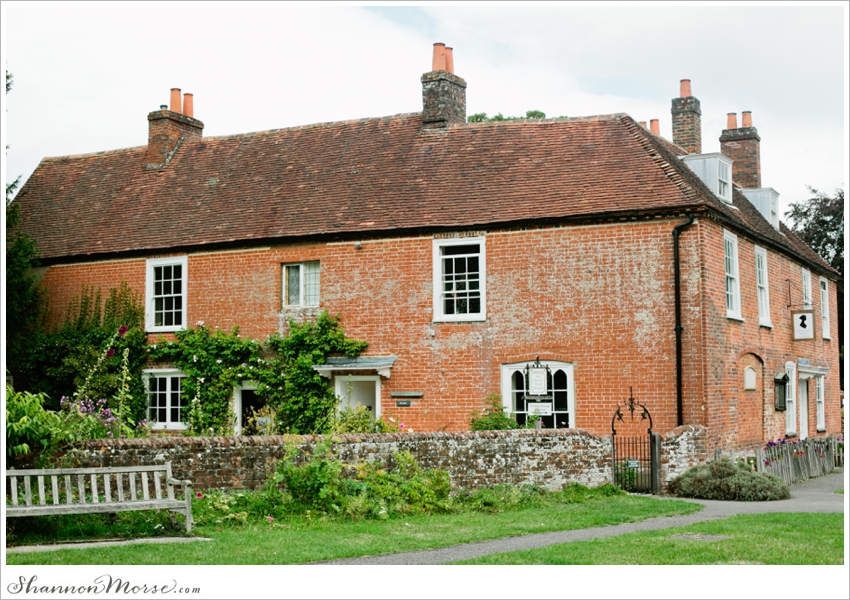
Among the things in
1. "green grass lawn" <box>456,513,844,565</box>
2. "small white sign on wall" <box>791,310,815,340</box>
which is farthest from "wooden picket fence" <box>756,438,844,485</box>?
"green grass lawn" <box>456,513,844,565</box>

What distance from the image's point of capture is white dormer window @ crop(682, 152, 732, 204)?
23.7 meters

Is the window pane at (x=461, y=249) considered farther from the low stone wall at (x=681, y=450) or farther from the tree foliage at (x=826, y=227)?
the tree foliage at (x=826, y=227)

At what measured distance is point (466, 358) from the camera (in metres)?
21.5

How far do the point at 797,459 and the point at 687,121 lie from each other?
446 inches

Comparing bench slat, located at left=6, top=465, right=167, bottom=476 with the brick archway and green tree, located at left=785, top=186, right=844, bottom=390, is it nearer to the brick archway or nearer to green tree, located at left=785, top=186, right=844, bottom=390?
the brick archway

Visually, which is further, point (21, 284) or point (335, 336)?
point (21, 284)

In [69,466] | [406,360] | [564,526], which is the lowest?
[564,526]

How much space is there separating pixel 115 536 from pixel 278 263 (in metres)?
12.1

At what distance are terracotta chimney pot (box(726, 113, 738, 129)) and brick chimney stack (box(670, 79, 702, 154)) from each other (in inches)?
54.0

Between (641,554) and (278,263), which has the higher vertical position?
(278,263)

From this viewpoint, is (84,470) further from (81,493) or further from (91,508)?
(91,508)

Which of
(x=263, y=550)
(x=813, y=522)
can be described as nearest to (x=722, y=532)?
(x=813, y=522)

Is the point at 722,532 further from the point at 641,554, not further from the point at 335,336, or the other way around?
the point at 335,336

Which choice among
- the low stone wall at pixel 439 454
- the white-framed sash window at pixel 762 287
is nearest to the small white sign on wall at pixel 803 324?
the white-framed sash window at pixel 762 287
